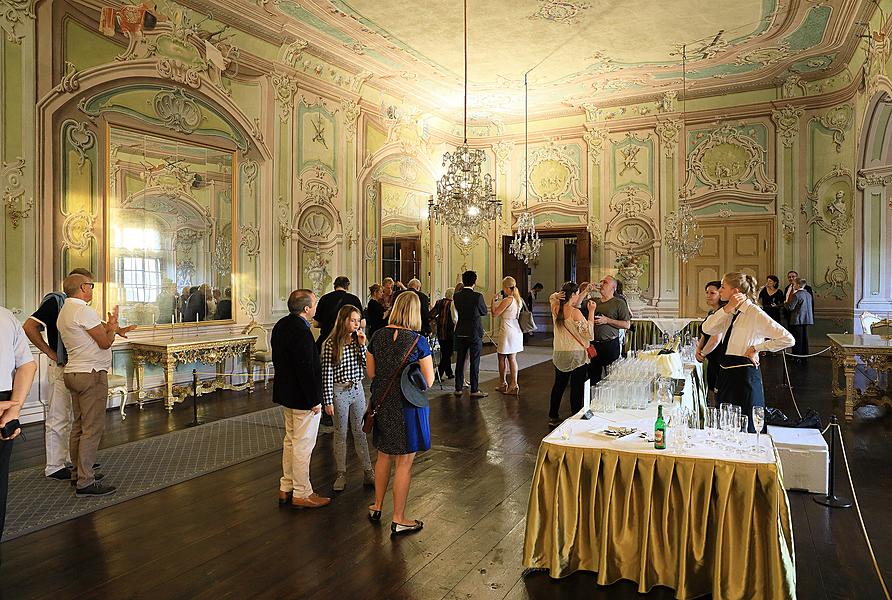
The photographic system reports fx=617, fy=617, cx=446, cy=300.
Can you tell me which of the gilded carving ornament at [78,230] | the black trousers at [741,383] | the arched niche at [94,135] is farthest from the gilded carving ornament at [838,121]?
the gilded carving ornament at [78,230]

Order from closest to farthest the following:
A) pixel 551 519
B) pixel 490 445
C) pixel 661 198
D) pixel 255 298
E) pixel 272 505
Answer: pixel 551 519 < pixel 272 505 < pixel 490 445 < pixel 255 298 < pixel 661 198

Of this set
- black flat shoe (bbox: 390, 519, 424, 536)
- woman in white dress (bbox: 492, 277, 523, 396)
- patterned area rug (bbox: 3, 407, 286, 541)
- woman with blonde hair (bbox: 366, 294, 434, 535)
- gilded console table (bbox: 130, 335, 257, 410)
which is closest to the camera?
woman with blonde hair (bbox: 366, 294, 434, 535)

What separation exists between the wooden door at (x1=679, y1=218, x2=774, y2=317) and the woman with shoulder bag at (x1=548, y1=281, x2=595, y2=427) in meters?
7.02

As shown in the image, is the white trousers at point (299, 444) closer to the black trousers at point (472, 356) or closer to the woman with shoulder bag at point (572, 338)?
the woman with shoulder bag at point (572, 338)

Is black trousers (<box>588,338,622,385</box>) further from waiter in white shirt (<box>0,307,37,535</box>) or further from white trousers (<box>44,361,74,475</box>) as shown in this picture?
waiter in white shirt (<box>0,307,37,535</box>)

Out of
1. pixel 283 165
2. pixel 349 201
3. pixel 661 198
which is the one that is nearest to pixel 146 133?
pixel 283 165

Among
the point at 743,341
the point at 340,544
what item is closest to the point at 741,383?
the point at 743,341

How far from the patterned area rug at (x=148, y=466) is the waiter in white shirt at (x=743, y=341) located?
148 inches

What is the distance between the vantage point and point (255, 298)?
8992 millimetres

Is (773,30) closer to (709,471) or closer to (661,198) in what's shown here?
(661,198)

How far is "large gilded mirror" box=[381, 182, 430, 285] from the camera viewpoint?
38.3 ft

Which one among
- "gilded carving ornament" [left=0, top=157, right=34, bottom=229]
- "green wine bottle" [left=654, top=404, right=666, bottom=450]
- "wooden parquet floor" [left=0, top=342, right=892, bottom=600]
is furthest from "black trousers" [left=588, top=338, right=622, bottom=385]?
"gilded carving ornament" [left=0, top=157, right=34, bottom=229]

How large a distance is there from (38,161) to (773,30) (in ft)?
32.5

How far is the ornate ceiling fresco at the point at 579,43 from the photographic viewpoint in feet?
27.3
